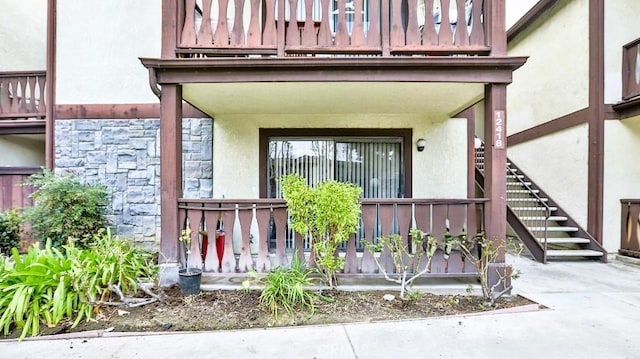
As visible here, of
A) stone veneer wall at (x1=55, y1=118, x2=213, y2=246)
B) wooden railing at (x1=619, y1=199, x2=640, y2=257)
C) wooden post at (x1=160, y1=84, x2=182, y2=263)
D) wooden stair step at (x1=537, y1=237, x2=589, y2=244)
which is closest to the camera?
wooden post at (x1=160, y1=84, x2=182, y2=263)

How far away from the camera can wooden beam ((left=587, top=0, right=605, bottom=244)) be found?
6461 millimetres

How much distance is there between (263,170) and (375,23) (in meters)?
3.14

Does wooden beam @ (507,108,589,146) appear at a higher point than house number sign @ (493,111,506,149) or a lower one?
higher

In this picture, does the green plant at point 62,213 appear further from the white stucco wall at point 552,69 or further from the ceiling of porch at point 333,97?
the white stucco wall at point 552,69

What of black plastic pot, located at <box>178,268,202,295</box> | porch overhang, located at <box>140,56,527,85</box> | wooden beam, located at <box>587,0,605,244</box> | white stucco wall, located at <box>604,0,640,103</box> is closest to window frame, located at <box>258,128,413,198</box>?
porch overhang, located at <box>140,56,527,85</box>

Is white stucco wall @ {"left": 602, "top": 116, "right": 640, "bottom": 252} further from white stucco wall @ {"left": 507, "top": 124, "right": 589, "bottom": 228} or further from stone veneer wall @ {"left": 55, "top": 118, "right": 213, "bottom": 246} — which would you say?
stone veneer wall @ {"left": 55, "top": 118, "right": 213, "bottom": 246}

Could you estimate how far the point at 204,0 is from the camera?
4.51 metres

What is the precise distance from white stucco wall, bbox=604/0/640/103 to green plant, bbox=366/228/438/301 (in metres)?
5.03

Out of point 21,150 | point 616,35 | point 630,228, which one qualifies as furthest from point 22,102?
point 630,228

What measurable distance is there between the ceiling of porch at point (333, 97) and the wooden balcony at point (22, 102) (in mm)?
4300

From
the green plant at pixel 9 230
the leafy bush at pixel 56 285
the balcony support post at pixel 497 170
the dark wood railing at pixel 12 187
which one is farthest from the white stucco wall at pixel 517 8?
the green plant at pixel 9 230

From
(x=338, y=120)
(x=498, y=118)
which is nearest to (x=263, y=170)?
(x=338, y=120)

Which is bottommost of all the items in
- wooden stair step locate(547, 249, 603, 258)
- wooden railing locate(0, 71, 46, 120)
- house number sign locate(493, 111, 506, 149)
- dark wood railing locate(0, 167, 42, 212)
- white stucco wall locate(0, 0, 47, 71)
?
wooden stair step locate(547, 249, 603, 258)

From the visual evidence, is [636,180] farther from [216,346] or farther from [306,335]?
[216,346]
